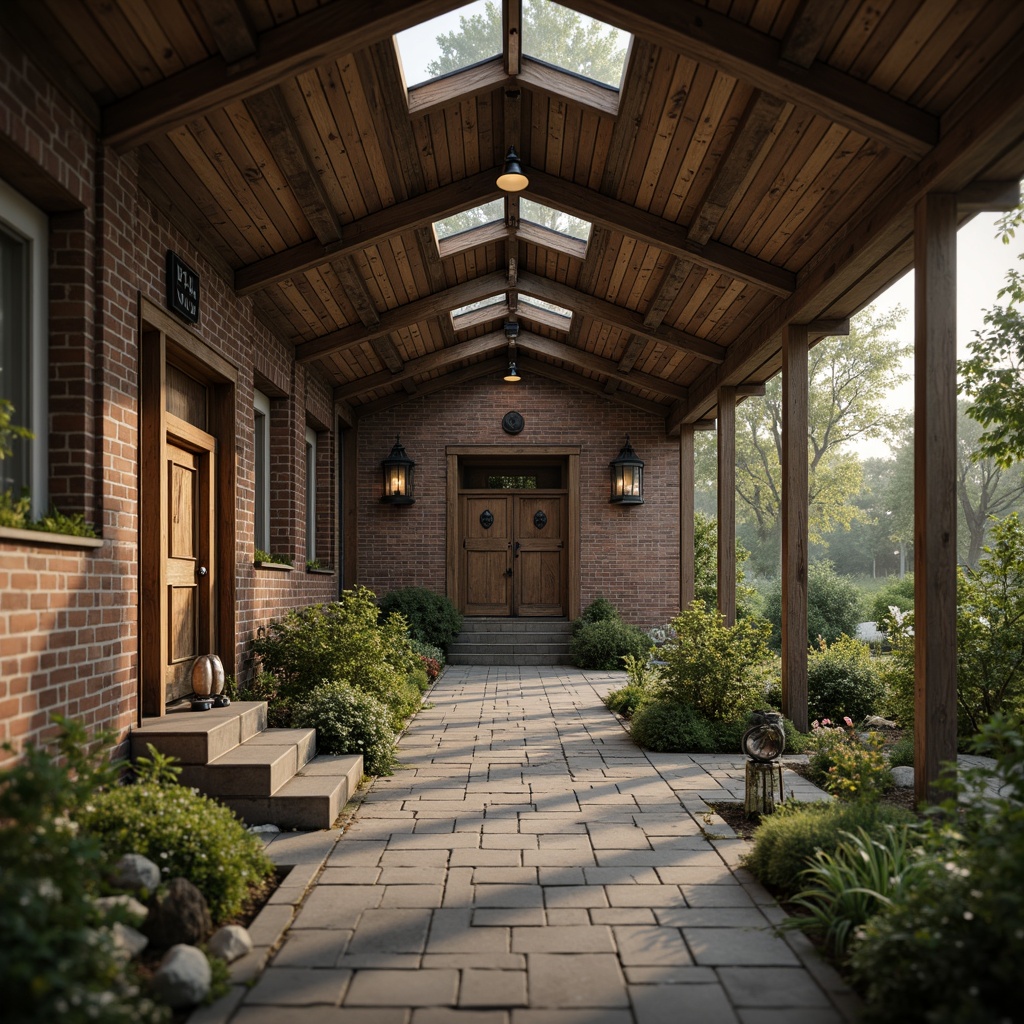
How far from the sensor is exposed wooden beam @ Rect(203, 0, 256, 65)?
12.5 feet

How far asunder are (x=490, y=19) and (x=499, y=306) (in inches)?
223

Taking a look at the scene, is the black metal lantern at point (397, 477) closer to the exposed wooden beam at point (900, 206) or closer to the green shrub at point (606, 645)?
the green shrub at point (606, 645)

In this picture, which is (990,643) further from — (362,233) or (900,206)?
(362,233)

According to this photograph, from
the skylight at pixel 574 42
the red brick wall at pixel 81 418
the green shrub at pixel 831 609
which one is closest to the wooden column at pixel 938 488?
the skylight at pixel 574 42

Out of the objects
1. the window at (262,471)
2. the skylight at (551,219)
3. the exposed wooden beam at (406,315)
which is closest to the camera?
the window at (262,471)

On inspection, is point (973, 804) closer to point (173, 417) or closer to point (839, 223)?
point (839, 223)

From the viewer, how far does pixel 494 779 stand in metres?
5.52

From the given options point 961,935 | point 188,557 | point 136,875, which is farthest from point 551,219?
point 961,935

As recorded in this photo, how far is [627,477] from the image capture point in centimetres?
1234

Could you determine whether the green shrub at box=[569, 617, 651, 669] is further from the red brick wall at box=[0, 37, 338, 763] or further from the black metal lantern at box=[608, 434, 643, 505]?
the red brick wall at box=[0, 37, 338, 763]

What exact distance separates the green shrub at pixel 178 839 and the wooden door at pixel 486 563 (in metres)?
9.30

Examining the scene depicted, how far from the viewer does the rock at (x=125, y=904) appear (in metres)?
2.33

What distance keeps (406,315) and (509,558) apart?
4.71 meters

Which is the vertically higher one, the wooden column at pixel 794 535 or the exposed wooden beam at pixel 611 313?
the exposed wooden beam at pixel 611 313
